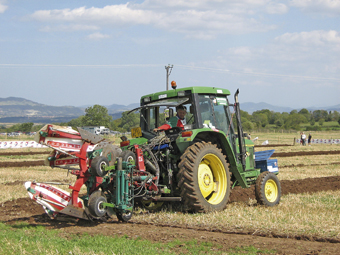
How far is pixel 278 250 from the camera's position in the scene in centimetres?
503

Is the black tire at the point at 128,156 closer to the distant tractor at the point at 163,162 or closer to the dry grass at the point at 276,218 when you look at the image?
the distant tractor at the point at 163,162

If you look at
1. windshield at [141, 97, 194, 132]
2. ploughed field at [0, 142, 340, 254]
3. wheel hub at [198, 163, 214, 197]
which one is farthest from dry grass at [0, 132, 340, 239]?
windshield at [141, 97, 194, 132]

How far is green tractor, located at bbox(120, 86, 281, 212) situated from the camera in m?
7.22

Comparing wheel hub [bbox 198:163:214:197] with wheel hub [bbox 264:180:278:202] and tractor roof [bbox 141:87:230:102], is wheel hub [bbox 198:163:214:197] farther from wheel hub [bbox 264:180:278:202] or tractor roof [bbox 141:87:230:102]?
wheel hub [bbox 264:180:278:202]

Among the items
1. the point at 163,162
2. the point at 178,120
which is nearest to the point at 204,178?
the point at 163,162

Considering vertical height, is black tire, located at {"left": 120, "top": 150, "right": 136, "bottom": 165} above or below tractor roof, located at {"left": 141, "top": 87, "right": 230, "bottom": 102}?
below

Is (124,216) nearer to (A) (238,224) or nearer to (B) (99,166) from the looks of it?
(B) (99,166)

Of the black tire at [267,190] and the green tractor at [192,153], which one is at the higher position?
the green tractor at [192,153]

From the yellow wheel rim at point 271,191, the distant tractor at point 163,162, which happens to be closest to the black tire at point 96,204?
the distant tractor at point 163,162

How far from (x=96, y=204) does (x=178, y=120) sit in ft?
8.10

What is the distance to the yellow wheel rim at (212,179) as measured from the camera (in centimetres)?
767

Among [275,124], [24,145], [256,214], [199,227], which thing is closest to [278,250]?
[199,227]

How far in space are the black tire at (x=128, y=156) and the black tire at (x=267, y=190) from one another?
10.3 feet

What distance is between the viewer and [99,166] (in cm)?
654
